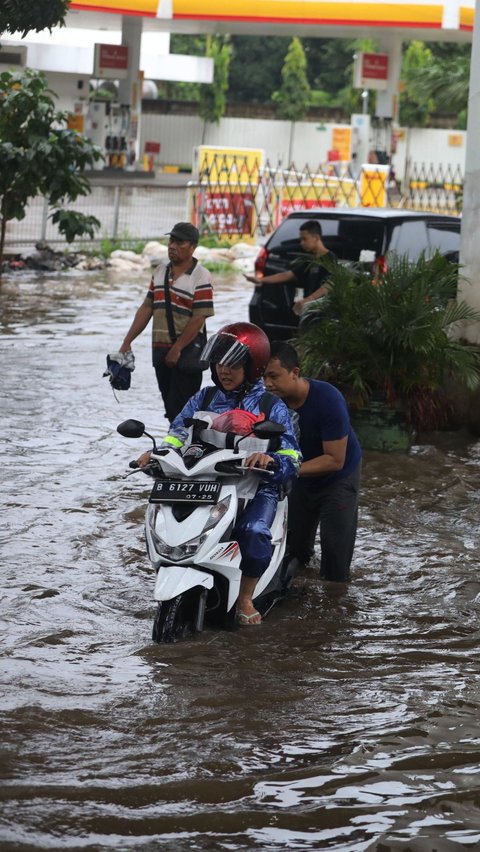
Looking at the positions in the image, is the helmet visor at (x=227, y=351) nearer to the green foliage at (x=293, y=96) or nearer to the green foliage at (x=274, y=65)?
the green foliage at (x=293, y=96)

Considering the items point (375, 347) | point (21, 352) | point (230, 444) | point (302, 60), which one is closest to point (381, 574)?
point (230, 444)

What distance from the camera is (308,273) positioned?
13.3 meters

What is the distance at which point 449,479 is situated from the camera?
1020 cm

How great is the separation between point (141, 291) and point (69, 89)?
25131mm

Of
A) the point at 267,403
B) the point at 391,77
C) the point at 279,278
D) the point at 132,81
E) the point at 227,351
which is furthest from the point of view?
the point at 132,81

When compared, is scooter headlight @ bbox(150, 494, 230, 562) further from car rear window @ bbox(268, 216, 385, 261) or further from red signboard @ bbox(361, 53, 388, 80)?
red signboard @ bbox(361, 53, 388, 80)

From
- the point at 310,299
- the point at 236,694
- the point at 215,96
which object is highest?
the point at 215,96

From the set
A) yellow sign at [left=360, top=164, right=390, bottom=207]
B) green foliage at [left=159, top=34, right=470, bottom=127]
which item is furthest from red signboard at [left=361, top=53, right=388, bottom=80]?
green foliage at [left=159, top=34, right=470, bottom=127]

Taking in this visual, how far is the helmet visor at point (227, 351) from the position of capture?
252 inches

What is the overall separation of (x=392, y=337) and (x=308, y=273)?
110 inches

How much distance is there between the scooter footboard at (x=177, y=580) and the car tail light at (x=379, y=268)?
5563 millimetres

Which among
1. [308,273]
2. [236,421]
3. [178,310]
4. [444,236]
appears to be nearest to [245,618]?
[236,421]

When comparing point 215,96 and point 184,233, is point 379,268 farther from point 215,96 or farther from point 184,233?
point 215,96

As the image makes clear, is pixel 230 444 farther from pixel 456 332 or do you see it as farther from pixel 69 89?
pixel 69 89
